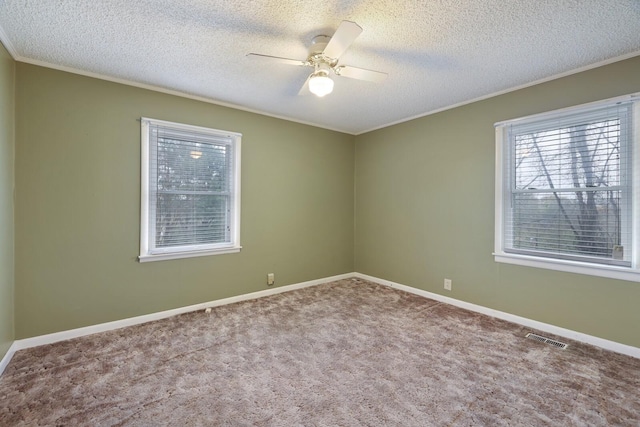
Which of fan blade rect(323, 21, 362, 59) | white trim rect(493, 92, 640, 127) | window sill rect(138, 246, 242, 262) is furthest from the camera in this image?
window sill rect(138, 246, 242, 262)

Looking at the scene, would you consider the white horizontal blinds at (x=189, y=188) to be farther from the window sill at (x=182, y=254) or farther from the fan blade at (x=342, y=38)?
the fan blade at (x=342, y=38)

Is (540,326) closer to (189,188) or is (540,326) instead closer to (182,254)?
(182,254)

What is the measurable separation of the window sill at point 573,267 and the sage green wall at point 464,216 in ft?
0.18

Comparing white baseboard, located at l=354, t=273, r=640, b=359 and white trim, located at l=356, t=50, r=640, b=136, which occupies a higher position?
white trim, located at l=356, t=50, r=640, b=136

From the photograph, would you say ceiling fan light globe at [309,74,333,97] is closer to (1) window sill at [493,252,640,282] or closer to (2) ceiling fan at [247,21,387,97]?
(2) ceiling fan at [247,21,387,97]

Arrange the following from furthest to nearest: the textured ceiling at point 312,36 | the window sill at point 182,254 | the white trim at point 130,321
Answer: the window sill at point 182,254, the white trim at point 130,321, the textured ceiling at point 312,36

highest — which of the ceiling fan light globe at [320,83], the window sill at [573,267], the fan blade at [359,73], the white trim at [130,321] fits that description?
the fan blade at [359,73]

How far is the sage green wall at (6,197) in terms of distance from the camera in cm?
212

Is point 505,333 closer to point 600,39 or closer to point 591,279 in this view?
point 591,279

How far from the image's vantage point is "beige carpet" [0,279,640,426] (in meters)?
1.66

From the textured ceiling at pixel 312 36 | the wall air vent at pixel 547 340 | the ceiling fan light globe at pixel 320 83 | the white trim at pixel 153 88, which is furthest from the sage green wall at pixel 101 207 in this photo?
the wall air vent at pixel 547 340

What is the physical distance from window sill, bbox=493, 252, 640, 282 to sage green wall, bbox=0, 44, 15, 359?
443 cm

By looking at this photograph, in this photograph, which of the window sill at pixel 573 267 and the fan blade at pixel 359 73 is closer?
the fan blade at pixel 359 73

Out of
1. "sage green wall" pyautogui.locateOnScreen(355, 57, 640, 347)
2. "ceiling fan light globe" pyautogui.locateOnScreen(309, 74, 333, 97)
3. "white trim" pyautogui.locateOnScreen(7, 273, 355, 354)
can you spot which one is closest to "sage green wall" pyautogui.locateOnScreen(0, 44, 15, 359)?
"white trim" pyautogui.locateOnScreen(7, 273, 355, 354)
